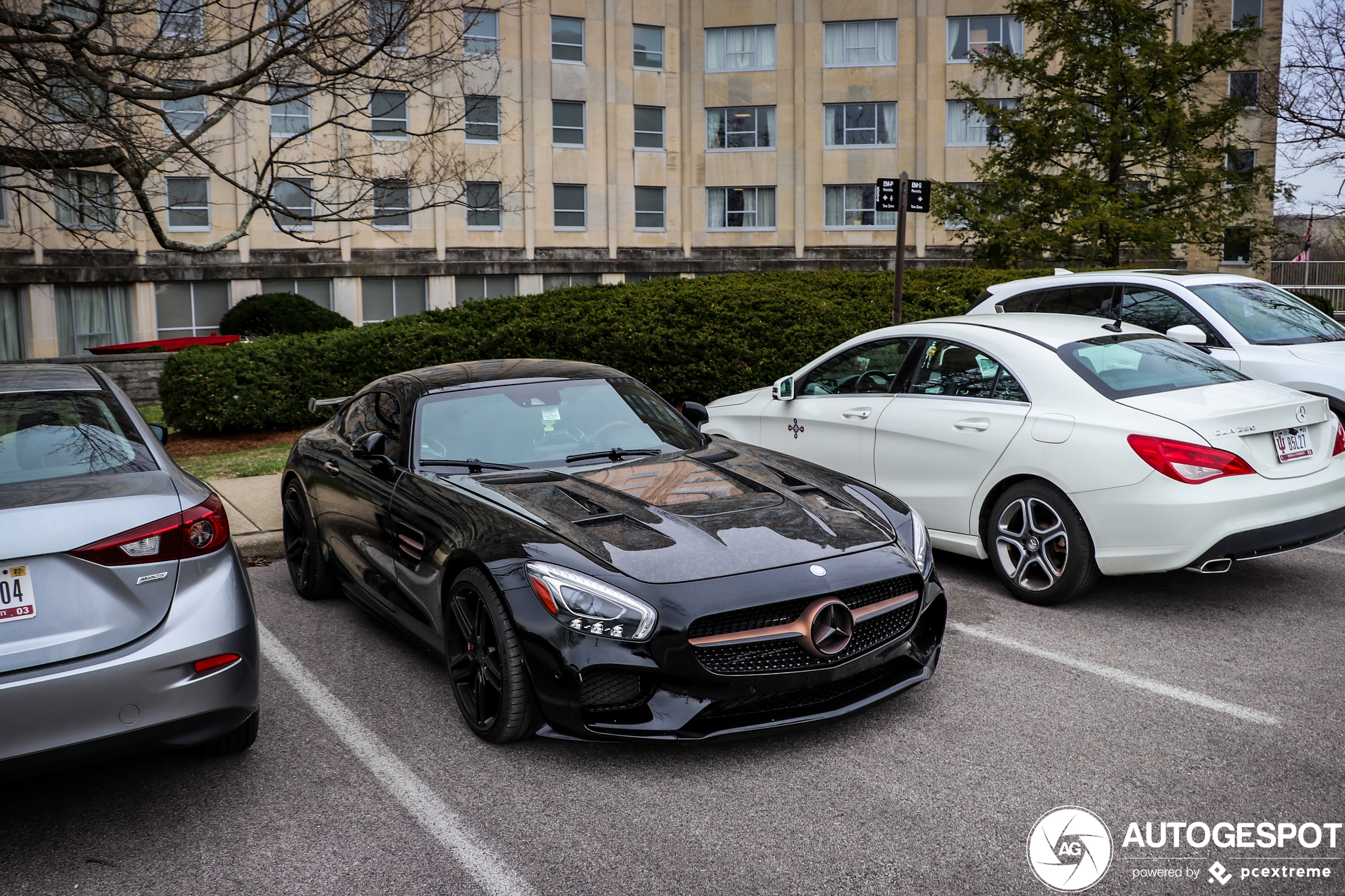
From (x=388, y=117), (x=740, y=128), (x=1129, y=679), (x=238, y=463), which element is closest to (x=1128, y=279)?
(x=1129, y=679)

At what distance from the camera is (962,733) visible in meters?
4.22

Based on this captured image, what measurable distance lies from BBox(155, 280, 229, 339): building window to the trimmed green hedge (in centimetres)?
2142

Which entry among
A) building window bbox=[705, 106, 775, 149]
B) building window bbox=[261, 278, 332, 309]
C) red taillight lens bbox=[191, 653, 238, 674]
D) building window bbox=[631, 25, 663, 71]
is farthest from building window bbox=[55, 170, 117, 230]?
building window bbox=[705, 106, 775, 149]

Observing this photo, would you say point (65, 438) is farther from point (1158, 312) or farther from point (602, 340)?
point (1158, 312)

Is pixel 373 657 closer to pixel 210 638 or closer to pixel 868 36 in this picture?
pixel 210 638

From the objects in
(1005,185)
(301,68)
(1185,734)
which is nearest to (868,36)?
(1005,185)

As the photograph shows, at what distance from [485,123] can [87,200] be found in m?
25.1

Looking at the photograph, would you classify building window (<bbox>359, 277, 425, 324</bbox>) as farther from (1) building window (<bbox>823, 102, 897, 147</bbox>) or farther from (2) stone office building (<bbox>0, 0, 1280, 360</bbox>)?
(1) building window (<bbox>823, 102, 897, 147</bbox>)

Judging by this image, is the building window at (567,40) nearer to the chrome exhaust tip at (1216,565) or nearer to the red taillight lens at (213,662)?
the chrome exhaust tip at (1216,565)

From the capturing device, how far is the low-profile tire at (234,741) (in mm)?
3971

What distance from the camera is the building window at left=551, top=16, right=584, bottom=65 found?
36844 mm

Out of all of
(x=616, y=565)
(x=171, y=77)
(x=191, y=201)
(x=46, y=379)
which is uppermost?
(x=191, y=201)

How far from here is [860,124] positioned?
125 feet

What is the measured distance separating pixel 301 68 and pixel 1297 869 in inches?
711
